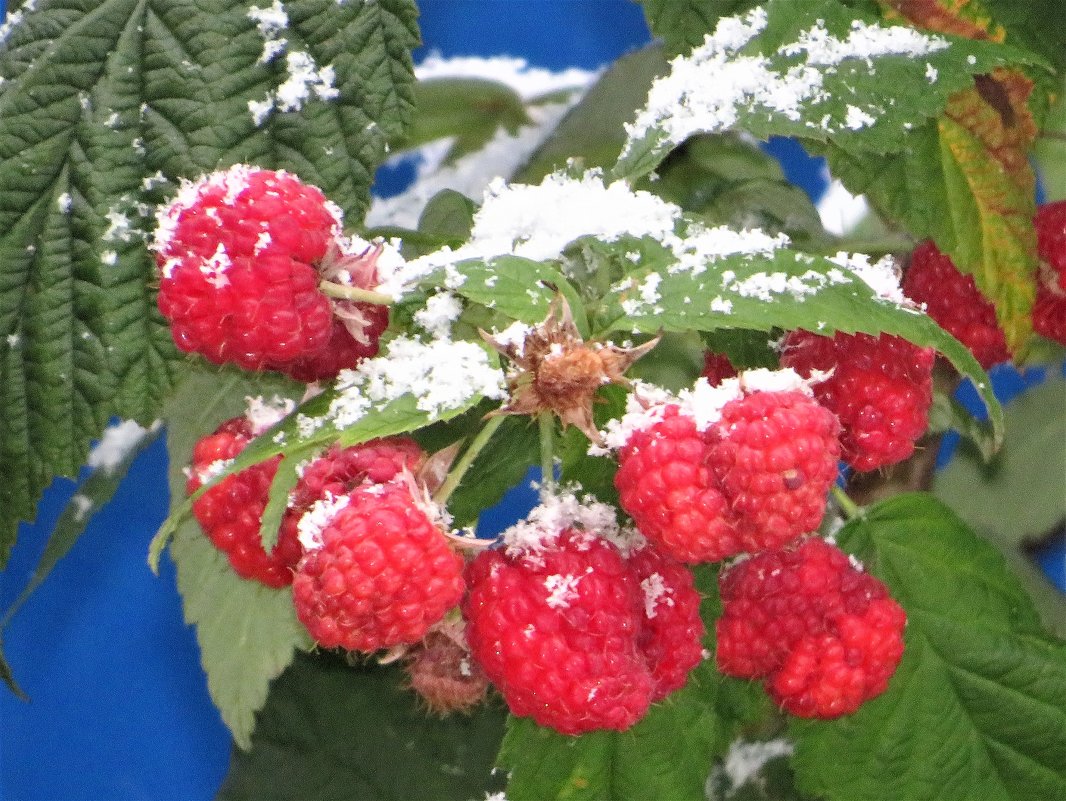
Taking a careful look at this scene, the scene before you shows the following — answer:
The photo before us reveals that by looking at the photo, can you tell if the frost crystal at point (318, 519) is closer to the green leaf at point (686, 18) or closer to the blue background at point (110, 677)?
the green leaf at point (686, 18)

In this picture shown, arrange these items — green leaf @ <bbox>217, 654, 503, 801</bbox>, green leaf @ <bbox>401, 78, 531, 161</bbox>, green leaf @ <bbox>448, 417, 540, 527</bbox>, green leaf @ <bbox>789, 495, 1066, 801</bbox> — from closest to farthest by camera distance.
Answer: green leaf @ <bbox>448, 417, 540, 527</bbox>
green leaf @ <bbox>789, 495, 1066, 801</bbox>
green leaf @ <bbox>217, 654, 503, 801</bbox>
green leaf @ <bbox>401, 78, 531, 161</bbox>

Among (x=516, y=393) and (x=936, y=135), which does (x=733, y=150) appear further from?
(x=516, y=393)

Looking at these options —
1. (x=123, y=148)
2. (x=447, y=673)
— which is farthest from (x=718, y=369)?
(x=123, y=148)

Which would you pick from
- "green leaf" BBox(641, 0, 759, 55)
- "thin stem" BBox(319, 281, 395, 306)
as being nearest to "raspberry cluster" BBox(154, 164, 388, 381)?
"thin stem" BBox(319, 281, 395, 306)

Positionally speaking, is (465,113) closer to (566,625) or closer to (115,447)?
(115,447)

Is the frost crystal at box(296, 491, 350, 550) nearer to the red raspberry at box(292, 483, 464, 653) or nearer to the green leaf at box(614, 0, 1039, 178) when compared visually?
the red raspberry at box(292, 483, 464, 653)

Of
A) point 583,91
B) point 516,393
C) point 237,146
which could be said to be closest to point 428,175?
point 583,91
